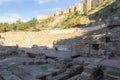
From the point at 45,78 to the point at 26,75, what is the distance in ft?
4.05

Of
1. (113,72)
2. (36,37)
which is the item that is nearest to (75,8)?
(36,37)

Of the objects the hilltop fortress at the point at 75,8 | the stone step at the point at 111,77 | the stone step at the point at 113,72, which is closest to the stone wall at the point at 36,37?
the stone step at the point at 113,72

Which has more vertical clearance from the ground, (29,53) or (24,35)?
(24,35)

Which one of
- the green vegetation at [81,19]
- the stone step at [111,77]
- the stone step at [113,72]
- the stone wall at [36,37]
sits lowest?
the stone step at [111,77]

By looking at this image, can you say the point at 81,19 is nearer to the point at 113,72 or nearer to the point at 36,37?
the point at 36,37

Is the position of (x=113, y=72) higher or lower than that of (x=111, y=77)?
higher

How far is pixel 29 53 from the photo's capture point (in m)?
19.1

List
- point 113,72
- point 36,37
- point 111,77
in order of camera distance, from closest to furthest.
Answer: point 111,77 → point 113,72 → point 36,37

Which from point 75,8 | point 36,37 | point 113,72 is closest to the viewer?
point 113,72

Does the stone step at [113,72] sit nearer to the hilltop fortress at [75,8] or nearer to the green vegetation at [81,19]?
the green vegetation at [81,19]

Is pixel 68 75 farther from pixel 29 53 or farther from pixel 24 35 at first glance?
pixel 24 35

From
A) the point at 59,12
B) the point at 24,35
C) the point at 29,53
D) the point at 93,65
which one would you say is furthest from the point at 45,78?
the point at 59,12

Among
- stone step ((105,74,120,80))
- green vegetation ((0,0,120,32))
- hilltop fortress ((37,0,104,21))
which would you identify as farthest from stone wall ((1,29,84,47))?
hilltop fortress ((37,0,104,21))

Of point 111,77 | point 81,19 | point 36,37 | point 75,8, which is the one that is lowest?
point 111,77
